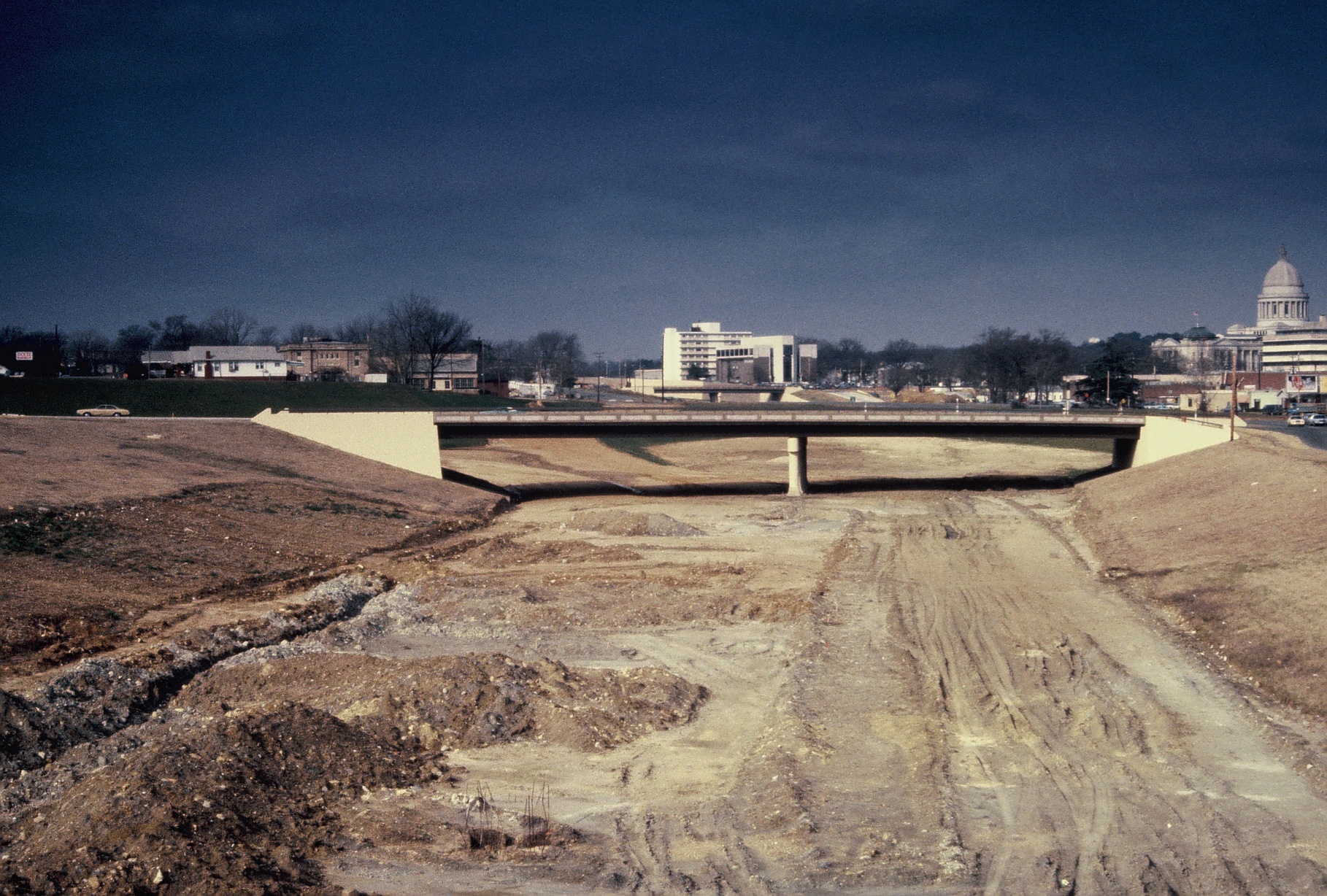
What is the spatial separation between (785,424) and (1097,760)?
48.3m

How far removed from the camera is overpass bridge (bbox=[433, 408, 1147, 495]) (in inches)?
2589

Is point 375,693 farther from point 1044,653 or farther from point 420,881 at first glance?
point 1044,653

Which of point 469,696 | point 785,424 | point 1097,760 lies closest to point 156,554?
point 469,696

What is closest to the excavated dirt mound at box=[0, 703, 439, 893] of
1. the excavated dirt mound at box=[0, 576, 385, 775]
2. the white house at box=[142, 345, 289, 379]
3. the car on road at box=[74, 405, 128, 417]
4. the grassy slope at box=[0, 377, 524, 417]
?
the excavated dirt mound at box=[0, 576, 385, 775]

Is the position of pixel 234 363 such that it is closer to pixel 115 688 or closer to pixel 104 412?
pixel 104 412

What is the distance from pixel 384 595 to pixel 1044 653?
21.1 metres

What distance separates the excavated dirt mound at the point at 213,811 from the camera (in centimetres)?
1340

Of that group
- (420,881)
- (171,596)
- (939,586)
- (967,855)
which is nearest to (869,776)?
(967,855)

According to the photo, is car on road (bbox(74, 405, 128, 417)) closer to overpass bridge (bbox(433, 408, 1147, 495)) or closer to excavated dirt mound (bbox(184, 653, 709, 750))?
overpass bridge (bbox(433, 408, 1147, 495))

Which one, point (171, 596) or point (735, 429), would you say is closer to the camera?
point (171, 596)

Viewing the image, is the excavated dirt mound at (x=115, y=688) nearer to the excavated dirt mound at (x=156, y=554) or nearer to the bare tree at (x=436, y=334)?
the excavated dirt mound at (x=156, y=554)

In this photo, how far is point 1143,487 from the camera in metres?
54.8

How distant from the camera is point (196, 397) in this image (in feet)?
298

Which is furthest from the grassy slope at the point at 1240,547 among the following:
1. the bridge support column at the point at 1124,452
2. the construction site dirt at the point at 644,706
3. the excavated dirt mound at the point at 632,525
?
the excavated dirt mound at the point at 632,525
